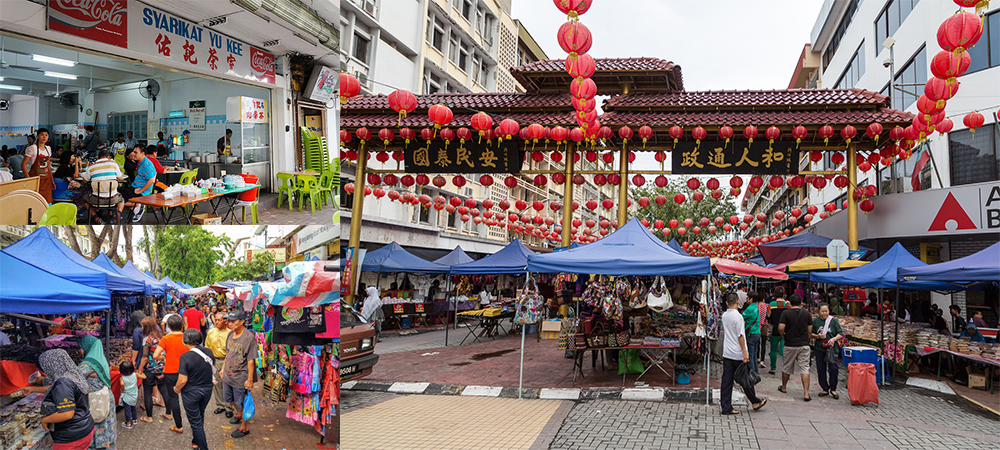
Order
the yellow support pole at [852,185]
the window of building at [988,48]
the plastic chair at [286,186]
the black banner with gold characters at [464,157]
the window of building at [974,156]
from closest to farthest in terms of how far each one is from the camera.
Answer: the plastic chair at [286,186], the yellow support pole at [852,185], the black banner with gold characters at [464,157], the window of building at [988,48], the window of building at [974,156]

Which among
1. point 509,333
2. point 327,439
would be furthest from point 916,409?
point 509,333

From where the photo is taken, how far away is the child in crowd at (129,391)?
488 centimetres

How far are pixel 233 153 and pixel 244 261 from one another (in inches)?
33.2

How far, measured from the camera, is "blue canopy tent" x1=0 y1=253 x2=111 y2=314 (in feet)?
12.5

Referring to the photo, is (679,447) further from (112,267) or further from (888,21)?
(888,21)

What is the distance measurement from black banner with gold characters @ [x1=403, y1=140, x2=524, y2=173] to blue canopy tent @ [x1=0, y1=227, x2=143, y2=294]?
11.7 meters

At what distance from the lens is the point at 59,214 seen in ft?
10.6

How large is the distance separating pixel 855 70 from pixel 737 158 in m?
17.8

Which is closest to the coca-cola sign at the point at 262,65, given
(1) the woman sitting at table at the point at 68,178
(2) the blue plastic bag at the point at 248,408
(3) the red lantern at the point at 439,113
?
(1) the woman sitting at table at the point at 68,178

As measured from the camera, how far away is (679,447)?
7023mm

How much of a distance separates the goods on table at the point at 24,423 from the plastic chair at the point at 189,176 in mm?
2240

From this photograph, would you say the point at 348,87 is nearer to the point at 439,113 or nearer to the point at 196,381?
the point at 439,113

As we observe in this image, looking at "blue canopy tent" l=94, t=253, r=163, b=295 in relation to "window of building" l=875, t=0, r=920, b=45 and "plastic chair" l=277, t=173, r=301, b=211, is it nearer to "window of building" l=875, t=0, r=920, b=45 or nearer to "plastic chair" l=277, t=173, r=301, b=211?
"plastic chair" l=277, t=173, r=301, b=211

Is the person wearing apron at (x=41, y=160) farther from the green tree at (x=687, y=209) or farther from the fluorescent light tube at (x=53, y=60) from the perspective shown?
the green tree at (x=687, y=209)
